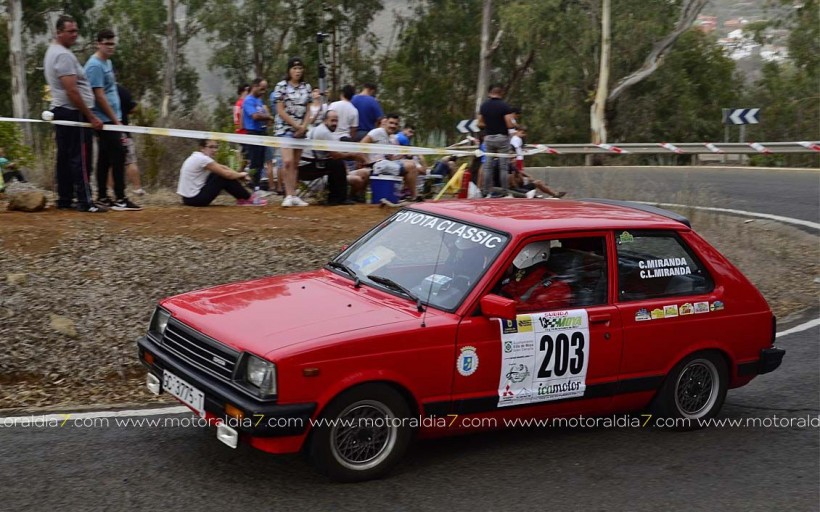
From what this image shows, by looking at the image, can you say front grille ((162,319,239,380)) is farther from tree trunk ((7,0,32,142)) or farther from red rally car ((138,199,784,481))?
tree trunk ((7,0,32,142))

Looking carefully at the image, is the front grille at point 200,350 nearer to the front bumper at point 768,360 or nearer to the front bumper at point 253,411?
the front bumper at point 253,411

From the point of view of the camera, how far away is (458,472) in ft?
17.5

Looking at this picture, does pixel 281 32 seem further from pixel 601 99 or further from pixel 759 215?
pixel 759 215

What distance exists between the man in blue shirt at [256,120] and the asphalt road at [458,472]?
8.11m

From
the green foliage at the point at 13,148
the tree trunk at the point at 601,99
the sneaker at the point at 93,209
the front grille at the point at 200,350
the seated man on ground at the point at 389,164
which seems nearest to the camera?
the front grille at the point at 200,350

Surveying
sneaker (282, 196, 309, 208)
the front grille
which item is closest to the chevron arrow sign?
sneaker (282, 196, 309, 208)

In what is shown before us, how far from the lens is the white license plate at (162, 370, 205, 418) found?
4988 mm

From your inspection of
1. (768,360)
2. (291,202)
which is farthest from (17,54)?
(768,360)

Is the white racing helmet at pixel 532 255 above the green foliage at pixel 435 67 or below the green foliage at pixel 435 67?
below

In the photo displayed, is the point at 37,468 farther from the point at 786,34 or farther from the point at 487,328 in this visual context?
the point at 786,34

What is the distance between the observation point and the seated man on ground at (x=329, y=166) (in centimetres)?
1184

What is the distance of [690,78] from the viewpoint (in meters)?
47.5

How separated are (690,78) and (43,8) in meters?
32.0

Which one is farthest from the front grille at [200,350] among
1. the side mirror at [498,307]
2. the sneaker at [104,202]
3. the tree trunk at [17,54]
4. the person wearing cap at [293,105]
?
the tree trunk at [17,54]
